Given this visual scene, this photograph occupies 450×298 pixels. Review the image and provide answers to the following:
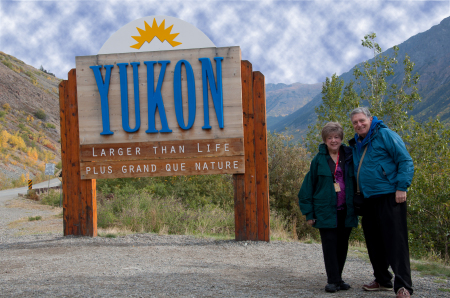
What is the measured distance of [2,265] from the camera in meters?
5.14

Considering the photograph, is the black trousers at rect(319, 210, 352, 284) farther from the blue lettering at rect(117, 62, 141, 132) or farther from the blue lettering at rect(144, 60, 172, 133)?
the blue lettering at rect(117, 62, 141, 132)

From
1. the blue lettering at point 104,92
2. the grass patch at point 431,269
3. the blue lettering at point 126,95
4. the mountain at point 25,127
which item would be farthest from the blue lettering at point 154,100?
the mountain at point 25,127

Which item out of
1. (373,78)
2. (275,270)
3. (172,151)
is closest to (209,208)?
(172,151)

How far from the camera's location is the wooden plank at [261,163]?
644cm

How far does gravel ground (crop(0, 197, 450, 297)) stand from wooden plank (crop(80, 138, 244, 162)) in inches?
59.0

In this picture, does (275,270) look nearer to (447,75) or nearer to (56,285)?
(56,285)

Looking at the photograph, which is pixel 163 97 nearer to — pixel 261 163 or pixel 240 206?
pixel 261 163

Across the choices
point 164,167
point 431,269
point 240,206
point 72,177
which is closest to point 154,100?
point 164,167

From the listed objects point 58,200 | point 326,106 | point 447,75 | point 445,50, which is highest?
point 445,50

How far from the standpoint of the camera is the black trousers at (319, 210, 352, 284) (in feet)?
12.3

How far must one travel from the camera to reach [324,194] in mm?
3805

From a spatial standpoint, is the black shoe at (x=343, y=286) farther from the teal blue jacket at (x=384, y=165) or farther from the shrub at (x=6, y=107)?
the shrub at (x=6, y=107)

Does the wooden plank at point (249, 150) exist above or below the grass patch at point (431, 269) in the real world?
above

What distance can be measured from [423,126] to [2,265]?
1493cm
